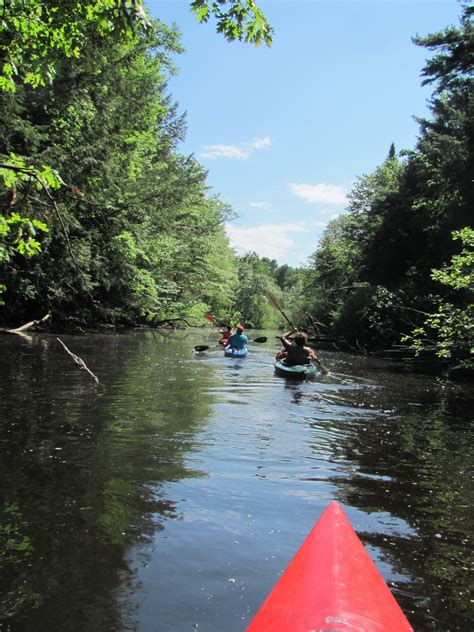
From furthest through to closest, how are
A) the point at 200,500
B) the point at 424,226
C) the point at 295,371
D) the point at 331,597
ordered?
the point at 424,226 → the point at 295,371 → the point at 200,500 → the point at 331,597

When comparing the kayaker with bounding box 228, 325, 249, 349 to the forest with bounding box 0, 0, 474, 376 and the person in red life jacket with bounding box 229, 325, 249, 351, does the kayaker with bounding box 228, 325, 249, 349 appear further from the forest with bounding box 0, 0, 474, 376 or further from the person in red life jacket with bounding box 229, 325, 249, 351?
the forest with bounding box 0, 0, 474, 376

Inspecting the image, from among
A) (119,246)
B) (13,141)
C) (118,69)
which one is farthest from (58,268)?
(118,69)

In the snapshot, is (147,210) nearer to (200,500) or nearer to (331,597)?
(200,500)

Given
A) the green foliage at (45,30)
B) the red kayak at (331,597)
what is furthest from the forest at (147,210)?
the red kayak at (331,597)

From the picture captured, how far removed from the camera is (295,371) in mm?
13180

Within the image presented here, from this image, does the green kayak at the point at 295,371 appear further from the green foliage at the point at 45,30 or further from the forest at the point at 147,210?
the green foliage at the point at 45,30

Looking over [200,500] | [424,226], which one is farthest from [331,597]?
[424,226]

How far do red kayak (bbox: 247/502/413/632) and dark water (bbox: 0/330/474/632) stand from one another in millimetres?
525

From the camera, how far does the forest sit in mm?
Result: 13736

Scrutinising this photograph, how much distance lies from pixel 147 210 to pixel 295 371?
1417cm

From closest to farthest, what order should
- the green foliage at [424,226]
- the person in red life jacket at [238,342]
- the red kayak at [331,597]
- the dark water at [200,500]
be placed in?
the red kayak at [331,597], the dark water at [200,500], the green foliage at [424,226], the person in red life jacket at [238,342]

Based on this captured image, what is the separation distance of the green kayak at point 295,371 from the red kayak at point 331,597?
1034 centimetres

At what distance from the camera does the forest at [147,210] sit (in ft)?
45.1

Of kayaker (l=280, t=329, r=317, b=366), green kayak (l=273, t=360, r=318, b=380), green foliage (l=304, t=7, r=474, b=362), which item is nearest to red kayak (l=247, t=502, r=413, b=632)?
green kayak (l=273, t=360, r=318, b=380)
